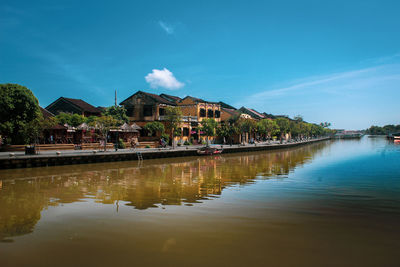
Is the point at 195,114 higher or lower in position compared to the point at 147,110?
lower

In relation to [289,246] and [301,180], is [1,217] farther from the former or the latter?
[301,180]

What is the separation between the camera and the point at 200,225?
842cm

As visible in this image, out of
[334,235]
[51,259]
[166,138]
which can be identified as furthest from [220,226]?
[166,138]

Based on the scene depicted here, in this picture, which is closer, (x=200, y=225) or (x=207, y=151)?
(x=200, y=225)

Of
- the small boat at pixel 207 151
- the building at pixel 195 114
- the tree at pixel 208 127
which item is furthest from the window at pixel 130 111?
the small boat at pixel 207 151

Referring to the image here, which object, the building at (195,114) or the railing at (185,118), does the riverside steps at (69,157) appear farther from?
the building at (195,114)

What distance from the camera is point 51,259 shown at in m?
6.18

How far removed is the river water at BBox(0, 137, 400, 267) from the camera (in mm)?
6281

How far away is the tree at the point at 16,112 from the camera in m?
28.2

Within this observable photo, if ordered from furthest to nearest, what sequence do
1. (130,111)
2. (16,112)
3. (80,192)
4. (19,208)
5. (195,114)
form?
(195,114)
(130,111)
(16,112)
(80,192)
(19,208)

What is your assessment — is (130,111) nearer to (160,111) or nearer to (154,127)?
(160,111)

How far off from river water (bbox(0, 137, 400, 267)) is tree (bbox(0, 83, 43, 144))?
16416 millimetres

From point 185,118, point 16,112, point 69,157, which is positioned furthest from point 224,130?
point 16,112

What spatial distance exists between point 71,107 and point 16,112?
21.9 m
